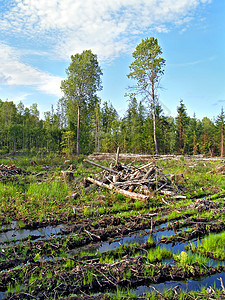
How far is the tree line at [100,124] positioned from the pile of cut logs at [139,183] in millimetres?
14283

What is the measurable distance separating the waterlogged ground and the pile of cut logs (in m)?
0.55

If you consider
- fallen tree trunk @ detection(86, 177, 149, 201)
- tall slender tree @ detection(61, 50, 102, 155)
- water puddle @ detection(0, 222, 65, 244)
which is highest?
tall slender tree @ detection(61, 50, 102, 155)

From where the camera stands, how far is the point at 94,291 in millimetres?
3623

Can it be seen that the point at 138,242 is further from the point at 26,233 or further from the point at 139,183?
the point at 139,183

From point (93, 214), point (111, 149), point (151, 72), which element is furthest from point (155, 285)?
point (111, 149)

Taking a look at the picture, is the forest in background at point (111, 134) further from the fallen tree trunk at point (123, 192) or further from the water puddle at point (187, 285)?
the water puddle at point (187, 285)

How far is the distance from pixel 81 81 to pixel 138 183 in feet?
82.0

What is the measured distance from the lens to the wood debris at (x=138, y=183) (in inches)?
381

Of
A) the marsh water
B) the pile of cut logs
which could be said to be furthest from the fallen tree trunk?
the marsh water

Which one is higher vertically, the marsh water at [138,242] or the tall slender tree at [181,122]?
the tall slender tree at [181,122]

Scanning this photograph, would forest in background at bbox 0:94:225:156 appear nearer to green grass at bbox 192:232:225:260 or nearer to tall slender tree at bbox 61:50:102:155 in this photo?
tall slender tree at bbox 61:50:102:155

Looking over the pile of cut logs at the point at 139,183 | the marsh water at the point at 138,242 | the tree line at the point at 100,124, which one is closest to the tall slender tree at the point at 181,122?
the tree line at the point at 100,124

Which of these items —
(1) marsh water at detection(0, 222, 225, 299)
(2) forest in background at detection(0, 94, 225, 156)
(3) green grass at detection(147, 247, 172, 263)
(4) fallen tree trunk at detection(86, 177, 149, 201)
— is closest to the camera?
(1) marsh water at detection(0, 222, 225, 299)

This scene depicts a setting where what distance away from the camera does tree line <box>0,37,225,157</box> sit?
2666 centimetres
